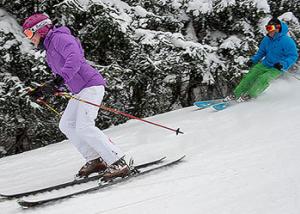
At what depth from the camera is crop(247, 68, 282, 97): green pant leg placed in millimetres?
7805

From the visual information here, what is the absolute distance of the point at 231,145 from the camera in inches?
201

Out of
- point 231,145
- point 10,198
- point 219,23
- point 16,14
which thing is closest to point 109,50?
point 16,14

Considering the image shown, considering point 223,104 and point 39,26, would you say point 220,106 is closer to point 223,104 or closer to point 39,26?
point 223,104

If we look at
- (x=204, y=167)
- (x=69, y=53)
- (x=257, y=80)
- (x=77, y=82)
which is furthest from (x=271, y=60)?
(x=69, y=53)

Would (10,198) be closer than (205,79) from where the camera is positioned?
Yes

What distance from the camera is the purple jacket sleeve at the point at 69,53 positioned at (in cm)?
407

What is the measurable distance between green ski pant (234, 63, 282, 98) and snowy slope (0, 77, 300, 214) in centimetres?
25

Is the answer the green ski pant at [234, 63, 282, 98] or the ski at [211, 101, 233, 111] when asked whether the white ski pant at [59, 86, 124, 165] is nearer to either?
the ski at [211, 101, 233, 111]

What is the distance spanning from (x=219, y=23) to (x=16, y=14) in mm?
5227

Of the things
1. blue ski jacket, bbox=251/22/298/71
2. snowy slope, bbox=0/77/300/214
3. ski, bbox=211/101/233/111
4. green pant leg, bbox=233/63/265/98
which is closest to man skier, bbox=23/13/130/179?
snowy slope, bbox=0/77/300/214

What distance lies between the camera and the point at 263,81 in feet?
25.7

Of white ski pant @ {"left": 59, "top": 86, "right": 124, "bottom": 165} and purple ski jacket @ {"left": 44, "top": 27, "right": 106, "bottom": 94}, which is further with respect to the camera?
white ski pant @ {"left": 59, "top": 86, "right": 124, "bottom": 165}

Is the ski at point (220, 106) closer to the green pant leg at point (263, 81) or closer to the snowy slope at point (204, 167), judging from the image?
the snowy slope at point (204, 167)

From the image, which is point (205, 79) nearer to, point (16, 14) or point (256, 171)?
point (16, 14)
